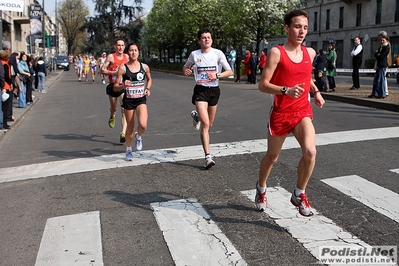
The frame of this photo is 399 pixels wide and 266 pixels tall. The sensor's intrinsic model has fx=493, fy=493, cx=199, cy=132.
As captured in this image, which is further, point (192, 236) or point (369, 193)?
point (369, 193)

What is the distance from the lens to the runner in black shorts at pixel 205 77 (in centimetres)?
704

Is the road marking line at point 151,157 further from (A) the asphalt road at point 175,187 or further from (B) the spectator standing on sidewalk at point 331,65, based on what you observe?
(B) the spectator standing on sidewalk at point 331,65

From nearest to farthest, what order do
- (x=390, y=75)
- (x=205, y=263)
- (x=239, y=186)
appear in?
(x=205, y=263) < (x=239, y=186) < (x=390, y=75)

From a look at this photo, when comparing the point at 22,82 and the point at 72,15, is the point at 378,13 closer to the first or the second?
the point at 22,82

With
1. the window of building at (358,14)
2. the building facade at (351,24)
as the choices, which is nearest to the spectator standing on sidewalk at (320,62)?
the building facade at (351,24)

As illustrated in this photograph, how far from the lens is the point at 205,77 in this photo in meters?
7.14

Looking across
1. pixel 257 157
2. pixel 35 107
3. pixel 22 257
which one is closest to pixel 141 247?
pixel 22 257

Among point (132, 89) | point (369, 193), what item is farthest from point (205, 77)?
point (369, 193)

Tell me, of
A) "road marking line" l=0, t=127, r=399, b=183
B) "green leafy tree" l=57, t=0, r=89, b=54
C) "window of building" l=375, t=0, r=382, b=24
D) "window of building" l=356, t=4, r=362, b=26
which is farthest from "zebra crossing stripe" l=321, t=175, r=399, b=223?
"green leafy tree" l=57, t=0, r=89, b=54

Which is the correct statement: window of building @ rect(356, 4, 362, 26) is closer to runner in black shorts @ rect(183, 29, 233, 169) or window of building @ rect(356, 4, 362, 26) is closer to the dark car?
the dark car

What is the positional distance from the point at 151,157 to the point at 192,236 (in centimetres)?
352

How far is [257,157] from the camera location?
7.52 m

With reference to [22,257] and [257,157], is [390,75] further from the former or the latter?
[22,257]

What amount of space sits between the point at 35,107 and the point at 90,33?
198 feet
